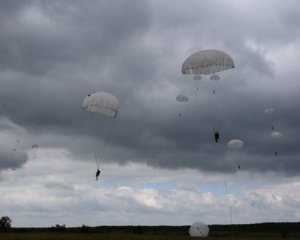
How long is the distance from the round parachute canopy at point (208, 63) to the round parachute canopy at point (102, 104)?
10149mm

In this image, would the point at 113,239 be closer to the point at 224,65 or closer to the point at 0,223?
the point at 224,65

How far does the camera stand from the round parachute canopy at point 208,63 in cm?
5738

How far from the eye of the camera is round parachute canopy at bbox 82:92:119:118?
60.8 meters

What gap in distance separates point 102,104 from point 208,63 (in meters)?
14.4

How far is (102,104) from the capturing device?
60.9 meters

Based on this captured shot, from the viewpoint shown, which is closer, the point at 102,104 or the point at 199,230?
the point at 102,104

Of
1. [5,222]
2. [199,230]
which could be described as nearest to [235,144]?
[199,230]

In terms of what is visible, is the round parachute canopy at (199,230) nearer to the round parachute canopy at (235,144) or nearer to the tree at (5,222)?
the round parachute canopy at (235,144)

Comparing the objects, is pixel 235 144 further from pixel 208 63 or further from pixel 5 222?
pixel 5 222

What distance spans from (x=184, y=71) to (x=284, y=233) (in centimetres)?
6177

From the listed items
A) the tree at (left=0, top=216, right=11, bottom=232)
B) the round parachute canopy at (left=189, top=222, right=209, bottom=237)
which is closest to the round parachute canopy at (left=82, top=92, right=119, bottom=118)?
the round parachute canopy at (left=189, top=222, right=209, bottom=237)

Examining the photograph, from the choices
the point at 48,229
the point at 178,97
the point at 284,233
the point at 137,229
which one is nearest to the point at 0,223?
the point at 48,229

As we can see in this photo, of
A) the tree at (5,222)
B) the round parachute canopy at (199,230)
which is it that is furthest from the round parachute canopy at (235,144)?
the tree at (5,222)

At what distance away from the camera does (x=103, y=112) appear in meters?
61.1
